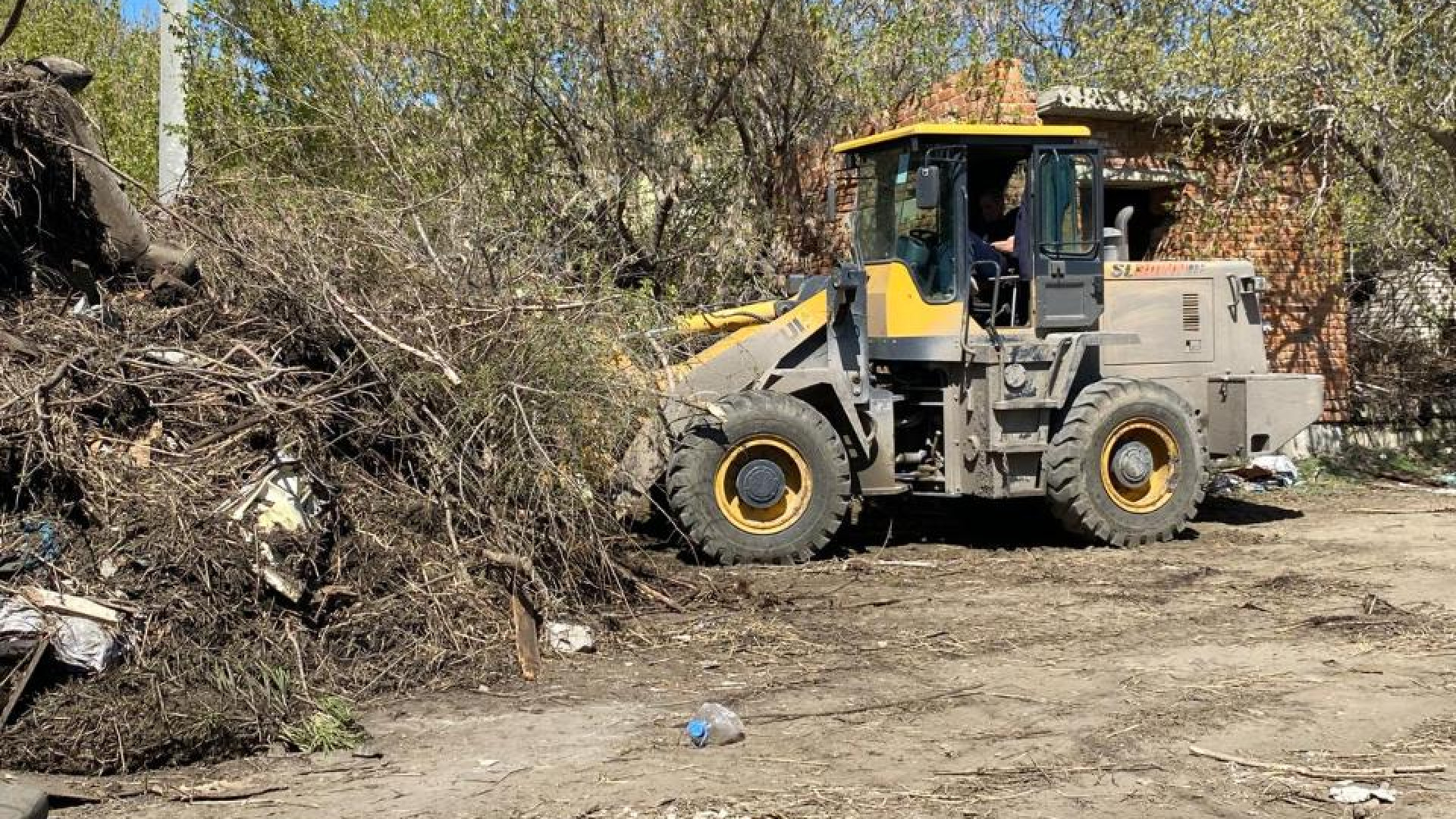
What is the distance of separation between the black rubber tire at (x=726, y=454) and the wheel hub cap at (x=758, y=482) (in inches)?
6.7

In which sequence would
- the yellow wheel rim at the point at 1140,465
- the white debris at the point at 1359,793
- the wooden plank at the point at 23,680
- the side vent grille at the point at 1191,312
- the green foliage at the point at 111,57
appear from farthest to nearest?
the green foliage at the point at 111,57, the side vent grille at the point at 1191,312, the yellow wheel rim at the point at 1140,465, the wooden plank at the point at 23,680, the white debris at the point at 1359,793

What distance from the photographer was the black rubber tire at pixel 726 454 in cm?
816

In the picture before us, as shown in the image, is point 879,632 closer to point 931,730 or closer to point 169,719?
point 931,730

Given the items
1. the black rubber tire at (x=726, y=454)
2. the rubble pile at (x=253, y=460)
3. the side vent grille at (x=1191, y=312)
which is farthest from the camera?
the side vent grille at (x=1191, y=312)

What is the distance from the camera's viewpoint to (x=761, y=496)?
8.29 metres

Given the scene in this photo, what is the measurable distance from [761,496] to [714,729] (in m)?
3.35

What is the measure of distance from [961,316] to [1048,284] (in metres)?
0.71

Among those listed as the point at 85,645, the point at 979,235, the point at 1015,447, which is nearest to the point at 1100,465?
the point at 1015,447

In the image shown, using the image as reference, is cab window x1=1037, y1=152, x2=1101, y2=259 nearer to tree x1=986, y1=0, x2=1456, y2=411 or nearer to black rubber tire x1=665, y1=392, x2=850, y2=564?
black rubber tire x1=665, y1=392, x2=850, y2=564

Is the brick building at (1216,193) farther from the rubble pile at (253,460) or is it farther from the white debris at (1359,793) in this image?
the white debris at (1359,793)

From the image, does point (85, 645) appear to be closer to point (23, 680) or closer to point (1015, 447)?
point (23, 680)

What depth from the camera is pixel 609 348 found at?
24.2ft

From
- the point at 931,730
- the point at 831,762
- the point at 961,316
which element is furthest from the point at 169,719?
the point at 961,316

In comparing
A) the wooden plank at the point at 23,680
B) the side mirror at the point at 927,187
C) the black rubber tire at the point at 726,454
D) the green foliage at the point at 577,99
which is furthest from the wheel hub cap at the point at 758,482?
the wooden plank at the point at 23,680
